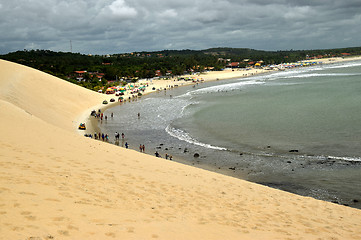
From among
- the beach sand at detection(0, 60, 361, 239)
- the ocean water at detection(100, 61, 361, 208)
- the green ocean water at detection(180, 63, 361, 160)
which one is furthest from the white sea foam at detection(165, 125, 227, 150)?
the beach sand at detection(0, 60, 361, 239)

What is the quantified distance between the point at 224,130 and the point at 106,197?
2660 centimetres

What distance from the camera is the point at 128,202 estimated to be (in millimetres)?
9445

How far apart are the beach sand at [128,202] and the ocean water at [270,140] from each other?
19.0 ft

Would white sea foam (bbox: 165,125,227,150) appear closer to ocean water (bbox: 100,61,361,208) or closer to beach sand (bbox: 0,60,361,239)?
ocean water (bbox: 100,61,361,208)

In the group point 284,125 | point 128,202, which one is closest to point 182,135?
point 284,125

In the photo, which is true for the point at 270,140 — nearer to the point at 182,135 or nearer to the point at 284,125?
the point at 284,125

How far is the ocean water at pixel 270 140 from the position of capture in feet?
64.5

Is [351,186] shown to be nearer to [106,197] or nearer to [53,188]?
[106,197]

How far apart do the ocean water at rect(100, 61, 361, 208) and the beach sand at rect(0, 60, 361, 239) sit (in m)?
5.78

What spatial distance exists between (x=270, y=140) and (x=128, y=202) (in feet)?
73.7

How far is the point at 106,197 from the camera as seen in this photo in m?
9.45

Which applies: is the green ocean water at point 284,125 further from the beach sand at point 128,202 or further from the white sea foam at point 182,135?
the beach sand at point 128,202

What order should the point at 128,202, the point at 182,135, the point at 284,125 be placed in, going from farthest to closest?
the point at 284,125, the point at 182,135, the point at 128,202

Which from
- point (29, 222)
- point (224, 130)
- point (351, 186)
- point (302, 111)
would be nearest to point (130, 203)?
point (29, 222)
